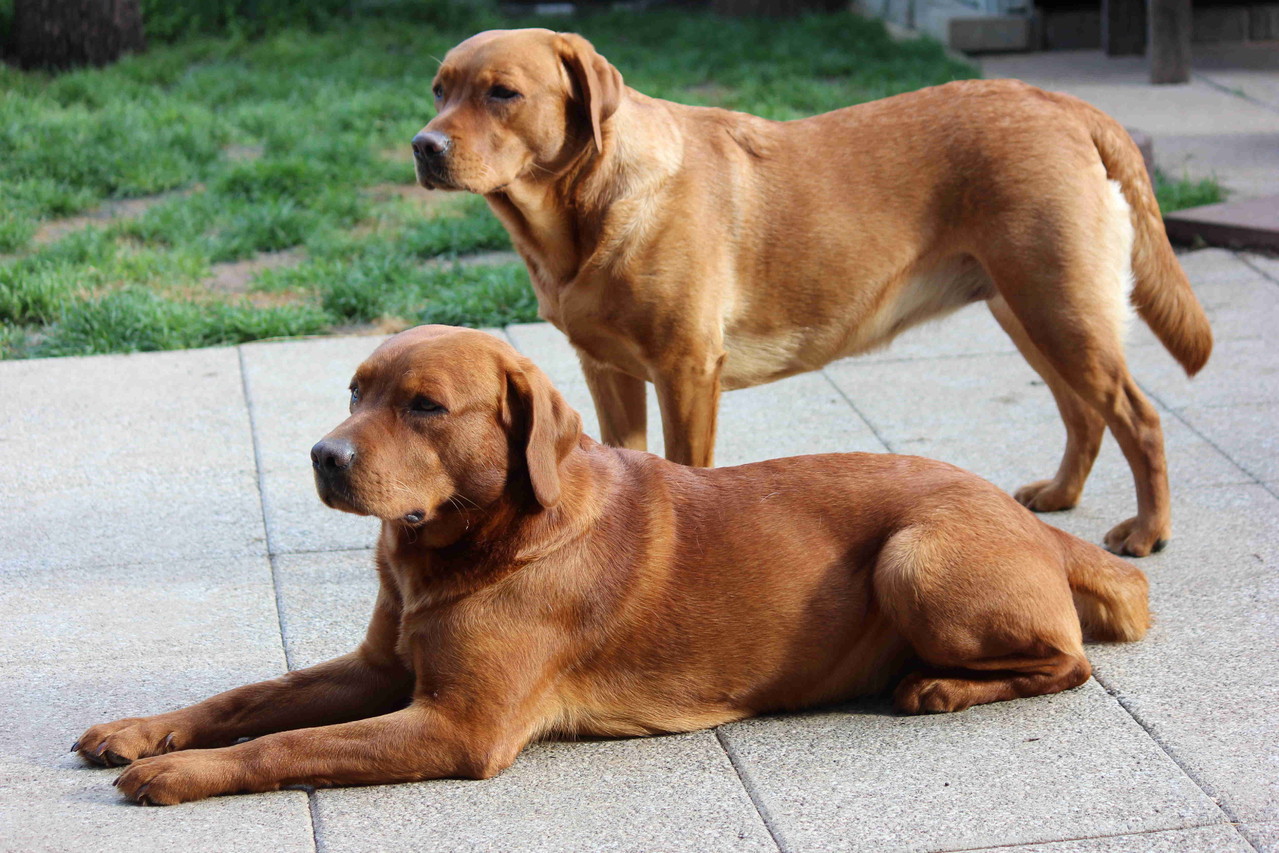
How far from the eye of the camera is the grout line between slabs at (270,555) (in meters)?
A: 3.25

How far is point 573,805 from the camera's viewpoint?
333 cm

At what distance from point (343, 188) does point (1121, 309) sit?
5975mm

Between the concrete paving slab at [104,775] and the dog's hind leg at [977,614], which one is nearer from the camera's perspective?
the concrete paving slab at [104,775]

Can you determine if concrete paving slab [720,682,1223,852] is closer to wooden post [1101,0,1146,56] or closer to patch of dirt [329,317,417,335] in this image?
patch of dirt [329,317,417,335]

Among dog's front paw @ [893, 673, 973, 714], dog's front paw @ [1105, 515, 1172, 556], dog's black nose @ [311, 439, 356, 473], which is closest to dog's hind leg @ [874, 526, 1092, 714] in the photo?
dog's front paw @ [893, 673, 973, 714]

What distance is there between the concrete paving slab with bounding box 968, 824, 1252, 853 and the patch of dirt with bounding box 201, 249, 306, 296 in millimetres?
5560

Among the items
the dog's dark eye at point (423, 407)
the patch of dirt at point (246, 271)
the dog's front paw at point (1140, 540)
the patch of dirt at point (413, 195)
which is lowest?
the patch of dirt at point (413, 195)

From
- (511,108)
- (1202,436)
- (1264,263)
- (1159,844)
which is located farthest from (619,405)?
(1264,263)

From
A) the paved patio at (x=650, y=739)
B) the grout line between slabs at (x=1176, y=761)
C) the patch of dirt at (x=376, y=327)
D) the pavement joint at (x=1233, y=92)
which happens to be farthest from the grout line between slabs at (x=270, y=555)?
the pavement joint at (x=1233, y=92)

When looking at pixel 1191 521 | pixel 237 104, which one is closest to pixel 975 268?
pixel 1191 521

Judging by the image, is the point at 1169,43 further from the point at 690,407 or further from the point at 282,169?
the point at 690,407

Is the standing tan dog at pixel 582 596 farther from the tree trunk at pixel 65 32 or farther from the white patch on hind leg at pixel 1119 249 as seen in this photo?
the tree trunk at pixel 65 32

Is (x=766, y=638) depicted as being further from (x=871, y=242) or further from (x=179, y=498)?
(x=179, y=498)

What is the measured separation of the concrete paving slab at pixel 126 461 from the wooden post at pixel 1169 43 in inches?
347
